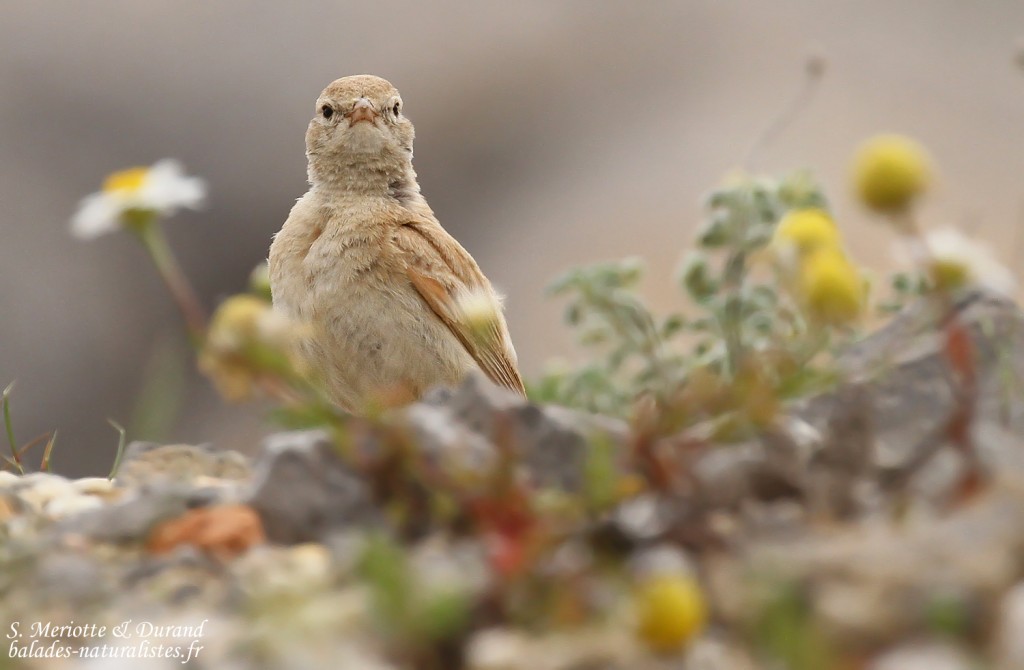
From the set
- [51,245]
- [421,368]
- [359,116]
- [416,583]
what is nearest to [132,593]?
[416,583]

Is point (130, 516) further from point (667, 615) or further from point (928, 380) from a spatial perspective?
point (928, 380)

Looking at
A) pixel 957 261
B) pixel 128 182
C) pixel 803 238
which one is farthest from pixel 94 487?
pixel 957 261

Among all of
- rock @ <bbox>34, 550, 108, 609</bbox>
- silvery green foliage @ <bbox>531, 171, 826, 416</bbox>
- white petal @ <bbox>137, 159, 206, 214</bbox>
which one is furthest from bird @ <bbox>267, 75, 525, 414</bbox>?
rock @ <bbox>34, 550, 108, 609</bbox>

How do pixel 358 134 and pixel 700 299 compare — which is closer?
pixel 700 299

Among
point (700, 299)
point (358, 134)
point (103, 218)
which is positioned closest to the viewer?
point (103, 218)

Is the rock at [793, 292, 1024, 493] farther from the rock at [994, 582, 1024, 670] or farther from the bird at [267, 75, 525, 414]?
the bird at [267, 75, 525, 414]

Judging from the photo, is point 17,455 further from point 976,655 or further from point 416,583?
point 976,655
